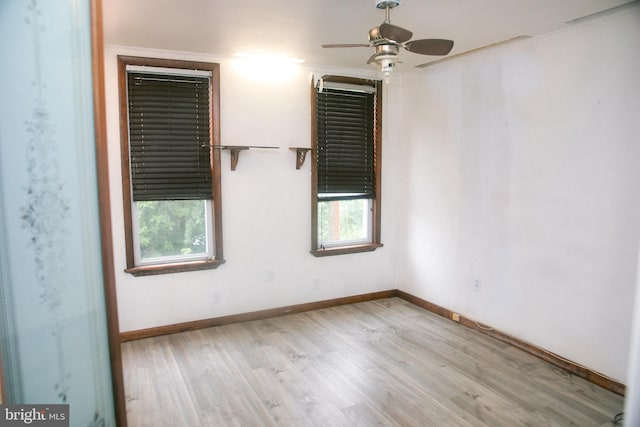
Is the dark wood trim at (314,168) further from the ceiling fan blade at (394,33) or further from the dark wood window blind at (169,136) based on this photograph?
the ceiling fan blade at (394,33)

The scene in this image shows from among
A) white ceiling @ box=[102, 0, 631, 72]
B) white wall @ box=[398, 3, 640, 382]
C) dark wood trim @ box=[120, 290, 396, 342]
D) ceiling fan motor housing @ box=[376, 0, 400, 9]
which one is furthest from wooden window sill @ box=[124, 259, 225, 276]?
ceiling fan motor housing @ box=[376, 0, 400, 9]

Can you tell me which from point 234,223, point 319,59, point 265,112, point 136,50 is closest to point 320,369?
point 234,223

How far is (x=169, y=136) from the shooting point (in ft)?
11.9

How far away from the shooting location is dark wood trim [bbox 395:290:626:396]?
284 centimetres

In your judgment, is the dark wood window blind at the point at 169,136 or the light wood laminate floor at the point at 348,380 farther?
the dark wood window blind at the point at 169,136

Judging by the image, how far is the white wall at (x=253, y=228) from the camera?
368 centimetres

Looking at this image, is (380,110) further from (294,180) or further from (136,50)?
(136,50)

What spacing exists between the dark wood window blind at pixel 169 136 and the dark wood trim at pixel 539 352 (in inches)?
105

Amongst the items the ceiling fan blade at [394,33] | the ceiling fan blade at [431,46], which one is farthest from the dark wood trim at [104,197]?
the ceiling fan blade at [431,46]

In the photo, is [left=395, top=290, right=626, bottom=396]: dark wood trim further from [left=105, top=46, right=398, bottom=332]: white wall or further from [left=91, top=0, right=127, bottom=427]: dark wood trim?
[left=91, top=0, right=127, bottom=427]: dark wood trim

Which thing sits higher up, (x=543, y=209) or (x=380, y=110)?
(x=380, y=110)

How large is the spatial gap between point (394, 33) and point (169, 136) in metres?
2.29

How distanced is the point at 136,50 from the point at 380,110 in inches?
99.7

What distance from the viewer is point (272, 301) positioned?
421 cm
